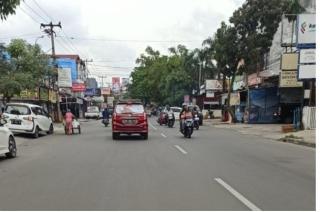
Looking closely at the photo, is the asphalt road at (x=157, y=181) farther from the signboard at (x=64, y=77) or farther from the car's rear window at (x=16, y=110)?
the signboard at (x=64, y=77)

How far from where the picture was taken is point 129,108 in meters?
Answer: 27.2

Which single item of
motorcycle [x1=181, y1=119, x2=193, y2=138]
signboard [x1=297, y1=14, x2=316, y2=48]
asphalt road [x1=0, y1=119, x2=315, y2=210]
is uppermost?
signboard [x1=297, y1=14, x2=316, y2=48]

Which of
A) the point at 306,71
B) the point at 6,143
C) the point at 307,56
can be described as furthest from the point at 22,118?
the point at 307,56

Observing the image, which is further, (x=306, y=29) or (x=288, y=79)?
(x=288, y=79)

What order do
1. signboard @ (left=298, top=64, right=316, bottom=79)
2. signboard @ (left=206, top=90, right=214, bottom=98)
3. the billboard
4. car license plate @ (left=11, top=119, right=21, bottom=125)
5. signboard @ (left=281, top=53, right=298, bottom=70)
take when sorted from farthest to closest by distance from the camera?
the billboard < signboard @ (left=206, top=90, right=214, bottom=98) < signboard @ (left=281, top=53, right=298, bottom=70) < signboard @ (left=298, top=64, right=316, bottom=79) < car license plate @ (left=11, top=119, right=21, bottom=125)

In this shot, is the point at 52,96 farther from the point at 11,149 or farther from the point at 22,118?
the point at 11,149

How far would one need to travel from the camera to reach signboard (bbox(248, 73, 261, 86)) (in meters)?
47.7

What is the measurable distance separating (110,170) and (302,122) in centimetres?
2211

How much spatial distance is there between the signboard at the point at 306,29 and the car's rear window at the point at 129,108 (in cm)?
954

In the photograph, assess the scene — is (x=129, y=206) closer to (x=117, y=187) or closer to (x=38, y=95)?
(x=117, y=187)

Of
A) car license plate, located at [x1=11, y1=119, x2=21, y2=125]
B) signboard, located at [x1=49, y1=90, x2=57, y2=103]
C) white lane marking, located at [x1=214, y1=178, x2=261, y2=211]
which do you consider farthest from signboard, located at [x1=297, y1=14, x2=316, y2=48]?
signboard, located at [x1=49, y1=90, x2=57, y2=103]

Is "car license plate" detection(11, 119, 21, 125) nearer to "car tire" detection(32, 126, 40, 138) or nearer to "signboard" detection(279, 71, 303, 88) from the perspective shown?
"car tire" detection(32, 126, 40, 138)

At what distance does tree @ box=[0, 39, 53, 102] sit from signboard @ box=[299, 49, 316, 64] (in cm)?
1582

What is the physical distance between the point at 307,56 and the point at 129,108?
415 inches
